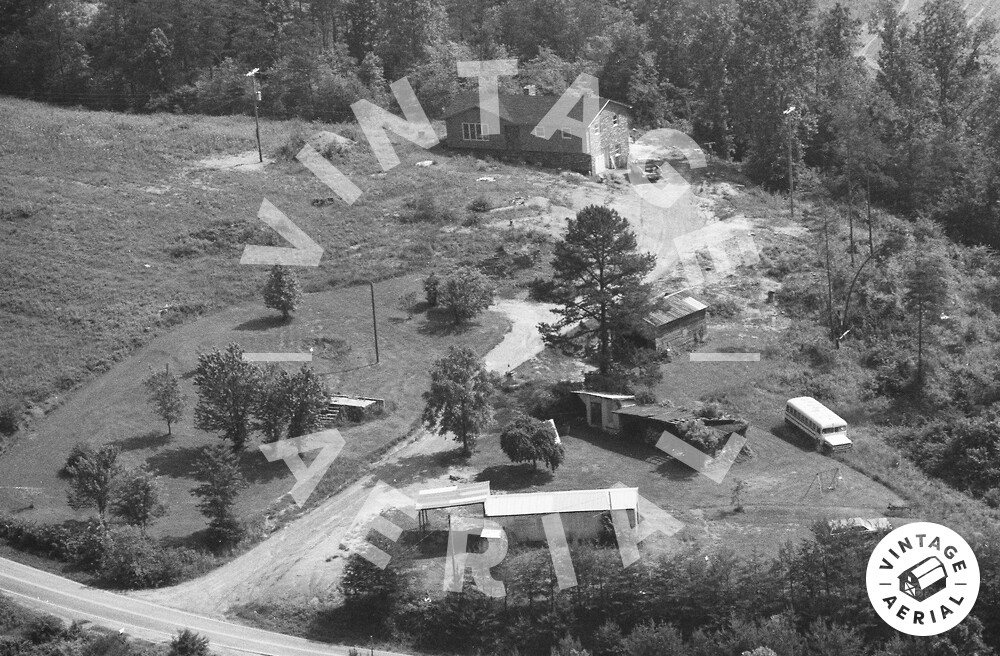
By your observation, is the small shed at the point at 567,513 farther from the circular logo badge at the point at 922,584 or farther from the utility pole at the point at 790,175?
the utility pole at the point at 790,175

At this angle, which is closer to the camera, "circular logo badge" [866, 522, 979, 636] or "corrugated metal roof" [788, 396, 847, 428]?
"circular logo badge" [866, 522, 979, 636]

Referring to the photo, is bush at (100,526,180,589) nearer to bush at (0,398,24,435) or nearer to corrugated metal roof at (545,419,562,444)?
bush at (0,398,24,435)

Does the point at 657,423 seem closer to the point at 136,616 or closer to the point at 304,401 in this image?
the point at 304,401

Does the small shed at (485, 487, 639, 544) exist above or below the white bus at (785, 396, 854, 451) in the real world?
below

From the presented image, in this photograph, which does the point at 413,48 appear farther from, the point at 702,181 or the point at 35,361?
the point at 35,361

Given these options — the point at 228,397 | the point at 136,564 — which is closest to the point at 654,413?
the point at 228,397

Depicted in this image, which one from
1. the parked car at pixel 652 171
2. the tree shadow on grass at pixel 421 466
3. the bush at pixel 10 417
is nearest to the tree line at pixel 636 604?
the tree shadow on grass at pixel 421 466

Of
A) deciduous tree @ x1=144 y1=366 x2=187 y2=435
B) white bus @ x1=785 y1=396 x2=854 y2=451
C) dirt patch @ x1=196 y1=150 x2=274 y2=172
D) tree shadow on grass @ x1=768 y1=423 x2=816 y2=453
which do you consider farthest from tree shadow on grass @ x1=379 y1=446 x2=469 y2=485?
dirt patch @ x1=196 y1=150 x2=274 y2=172
